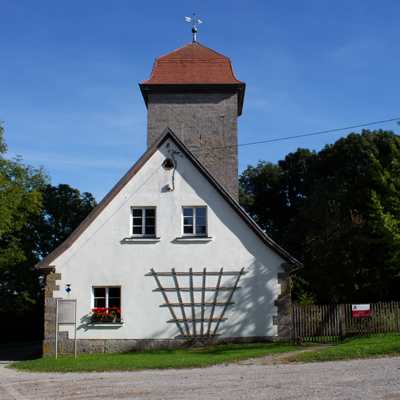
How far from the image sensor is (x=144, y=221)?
15.3 m

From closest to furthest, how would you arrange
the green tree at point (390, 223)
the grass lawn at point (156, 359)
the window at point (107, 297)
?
the grass lawn at point (156, 359)
the window at point (107, 297)
the green tree at point (390, 223)

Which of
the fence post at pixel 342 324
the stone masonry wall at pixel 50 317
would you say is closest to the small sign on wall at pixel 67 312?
the stone masonry wall at pixel 50 317

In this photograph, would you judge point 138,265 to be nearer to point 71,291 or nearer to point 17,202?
point 71,291

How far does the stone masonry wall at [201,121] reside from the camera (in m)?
21.4

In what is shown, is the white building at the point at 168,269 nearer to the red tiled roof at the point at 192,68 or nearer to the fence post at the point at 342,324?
the fence post at the point at 342,324

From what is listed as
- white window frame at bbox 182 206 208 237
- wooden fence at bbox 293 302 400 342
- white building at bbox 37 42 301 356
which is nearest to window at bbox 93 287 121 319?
white building at bbox 37 42 301 356

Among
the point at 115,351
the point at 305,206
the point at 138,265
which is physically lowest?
the point at 115,351

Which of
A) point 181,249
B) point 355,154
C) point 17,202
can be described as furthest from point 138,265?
point 355,154

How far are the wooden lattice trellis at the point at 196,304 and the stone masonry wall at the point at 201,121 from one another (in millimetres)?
7619

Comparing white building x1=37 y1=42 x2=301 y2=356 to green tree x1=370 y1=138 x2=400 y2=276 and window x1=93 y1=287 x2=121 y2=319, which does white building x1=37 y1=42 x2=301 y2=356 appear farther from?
green tree x1=370 y1=138 x2=400 y2=276

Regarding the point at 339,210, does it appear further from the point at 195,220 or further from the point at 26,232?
the point at 26,232

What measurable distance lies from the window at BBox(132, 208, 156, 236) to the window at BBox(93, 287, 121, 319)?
6.56 feet

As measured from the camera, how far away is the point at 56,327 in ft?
43.5

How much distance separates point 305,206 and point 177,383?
92.1 ft
